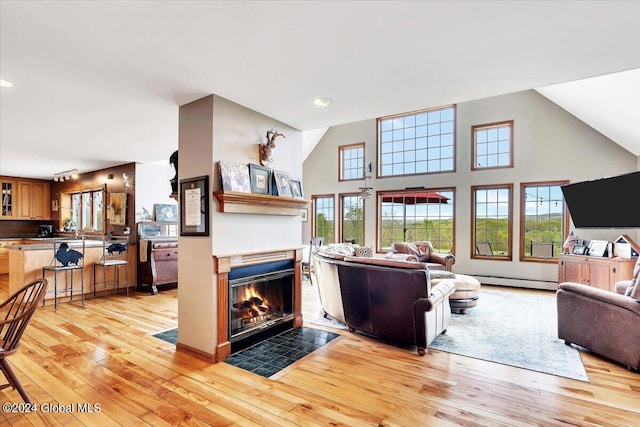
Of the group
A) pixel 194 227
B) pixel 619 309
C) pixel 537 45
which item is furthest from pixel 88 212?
pixel 619 309

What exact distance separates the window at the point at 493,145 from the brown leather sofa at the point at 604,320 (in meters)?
4.07

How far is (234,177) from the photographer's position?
3.12m

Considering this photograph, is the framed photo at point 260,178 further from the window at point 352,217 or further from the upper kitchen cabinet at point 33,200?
the upper kitchen cabinet at point 33,200

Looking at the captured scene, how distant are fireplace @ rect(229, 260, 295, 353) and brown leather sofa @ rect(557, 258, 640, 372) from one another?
9.57 ft

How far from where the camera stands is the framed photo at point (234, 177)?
9.87ft

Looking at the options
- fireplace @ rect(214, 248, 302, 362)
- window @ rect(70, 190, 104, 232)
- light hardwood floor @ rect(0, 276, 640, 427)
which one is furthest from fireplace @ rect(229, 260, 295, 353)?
window @ rect(70, 190, 104, 232)

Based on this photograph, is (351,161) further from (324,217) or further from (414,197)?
(414,197)

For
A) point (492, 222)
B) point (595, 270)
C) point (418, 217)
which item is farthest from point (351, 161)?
point (595, 270)

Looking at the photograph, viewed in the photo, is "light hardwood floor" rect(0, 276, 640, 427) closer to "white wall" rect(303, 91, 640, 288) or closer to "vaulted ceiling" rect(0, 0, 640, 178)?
"vaulted ceiling" rect(0, 0, 640, 178)

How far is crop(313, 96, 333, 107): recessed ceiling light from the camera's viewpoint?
3.09 metres

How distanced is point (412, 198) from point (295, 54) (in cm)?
605

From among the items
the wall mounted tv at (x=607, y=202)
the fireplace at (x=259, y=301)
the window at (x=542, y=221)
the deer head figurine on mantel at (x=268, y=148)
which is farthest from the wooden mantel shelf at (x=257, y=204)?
the window at (x=542, y=221)

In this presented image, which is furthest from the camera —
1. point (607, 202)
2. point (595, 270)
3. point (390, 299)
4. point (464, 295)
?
point (595, 270)

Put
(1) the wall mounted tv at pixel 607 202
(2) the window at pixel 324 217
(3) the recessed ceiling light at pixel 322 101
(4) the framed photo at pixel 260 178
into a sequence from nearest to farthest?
(1) the wall mounted tv at pixel 607 202
(3) the recessed ceiling light at pixel 322 101
(4) the framed photo at pixel 260 178
(2) the window at pixel 324 217
